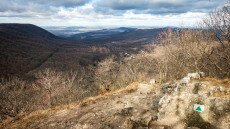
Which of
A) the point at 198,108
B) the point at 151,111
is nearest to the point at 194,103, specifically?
the point at 198,108

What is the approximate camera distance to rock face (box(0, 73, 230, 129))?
17.3m

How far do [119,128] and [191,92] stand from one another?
529 cm

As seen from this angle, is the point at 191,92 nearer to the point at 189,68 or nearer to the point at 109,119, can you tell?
the point at 109,119

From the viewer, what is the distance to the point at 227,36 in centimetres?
2833

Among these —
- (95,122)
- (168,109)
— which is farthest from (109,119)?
(168,109)

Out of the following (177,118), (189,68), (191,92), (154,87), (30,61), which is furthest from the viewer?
(30,61)

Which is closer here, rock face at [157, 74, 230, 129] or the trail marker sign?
rock face at [157, 74, 230, 129]

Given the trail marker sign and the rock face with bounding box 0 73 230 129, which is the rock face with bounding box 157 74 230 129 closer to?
the rock face with bounding box 0 73 230 129

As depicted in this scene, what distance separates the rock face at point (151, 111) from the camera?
56.7ft

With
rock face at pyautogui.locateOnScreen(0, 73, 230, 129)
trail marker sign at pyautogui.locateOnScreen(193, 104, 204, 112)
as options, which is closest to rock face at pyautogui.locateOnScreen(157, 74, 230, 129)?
rock face at pyautogui.locateOnScreen(0, 73, 230, 129)

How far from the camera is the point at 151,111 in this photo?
20.2 metres

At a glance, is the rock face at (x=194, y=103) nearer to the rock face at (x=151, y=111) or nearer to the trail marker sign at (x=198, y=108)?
the rock face at (x=151, y=111)

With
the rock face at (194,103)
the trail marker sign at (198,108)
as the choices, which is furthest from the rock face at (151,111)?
the trail marker sign at (198,108)

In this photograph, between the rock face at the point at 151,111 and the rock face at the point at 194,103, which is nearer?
the rock face at the point at 194,103
